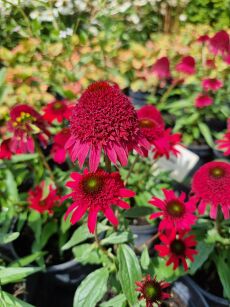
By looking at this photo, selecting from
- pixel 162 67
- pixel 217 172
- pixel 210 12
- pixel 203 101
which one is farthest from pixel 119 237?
pixel 210 12

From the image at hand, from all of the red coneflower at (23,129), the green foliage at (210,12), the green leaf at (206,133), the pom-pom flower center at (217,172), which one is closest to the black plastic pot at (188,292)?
the pom-pom flower center at (217,172)

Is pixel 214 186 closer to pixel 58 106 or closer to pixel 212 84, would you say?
pixel 58 106

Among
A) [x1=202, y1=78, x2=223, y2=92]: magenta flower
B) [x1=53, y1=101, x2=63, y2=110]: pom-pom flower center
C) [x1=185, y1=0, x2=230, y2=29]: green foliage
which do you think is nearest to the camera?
[x1=53, y1=101, x2=63, y2=110]: pom-pom flower center

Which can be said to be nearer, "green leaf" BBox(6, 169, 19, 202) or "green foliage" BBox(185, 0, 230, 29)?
"green leaf" BBox(6, 169, 19, 202)

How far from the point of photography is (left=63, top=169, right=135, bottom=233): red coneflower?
2.61 ft

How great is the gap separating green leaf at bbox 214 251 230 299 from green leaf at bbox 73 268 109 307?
347mm

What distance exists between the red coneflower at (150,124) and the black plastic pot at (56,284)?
490 mm

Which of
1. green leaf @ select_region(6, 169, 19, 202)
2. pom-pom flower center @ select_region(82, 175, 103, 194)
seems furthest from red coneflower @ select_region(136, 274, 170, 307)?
green leaf @ select_region(6, 169, 19, 202)

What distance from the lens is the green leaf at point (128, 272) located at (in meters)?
0.84

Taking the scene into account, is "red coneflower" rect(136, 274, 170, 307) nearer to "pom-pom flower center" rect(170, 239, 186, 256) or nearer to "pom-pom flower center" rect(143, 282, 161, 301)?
"pom-pom flower center" rect(143, 282, 161, 301)

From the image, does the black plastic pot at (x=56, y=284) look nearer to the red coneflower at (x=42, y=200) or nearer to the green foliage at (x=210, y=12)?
the red coneflower at (x=42, y=200)

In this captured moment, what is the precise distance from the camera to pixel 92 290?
91cm

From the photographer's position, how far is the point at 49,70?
1.89 m

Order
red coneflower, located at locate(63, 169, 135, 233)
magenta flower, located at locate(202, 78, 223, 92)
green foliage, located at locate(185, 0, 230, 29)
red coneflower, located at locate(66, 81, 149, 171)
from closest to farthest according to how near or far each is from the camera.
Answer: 1. red coneflower, located at locate(66, 81, 149, 171)
2. red coneflower, located at locate(63, 169, 135, 233)
3. magenta flower, located at locate(202, 78, 223, 92)
4. green foliage, located at locate(185, 0, 230, 29)
